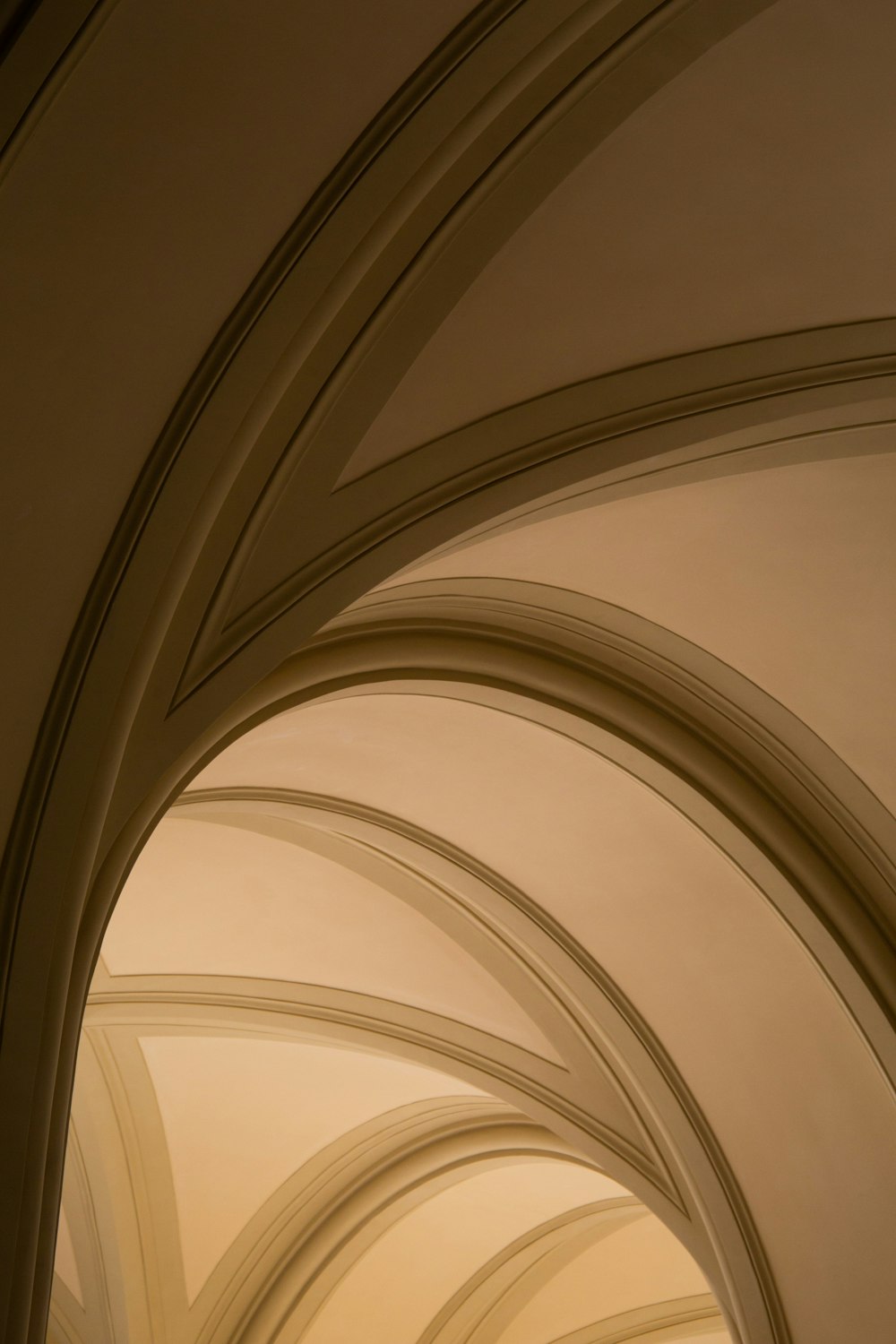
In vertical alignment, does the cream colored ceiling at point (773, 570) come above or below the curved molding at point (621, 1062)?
above

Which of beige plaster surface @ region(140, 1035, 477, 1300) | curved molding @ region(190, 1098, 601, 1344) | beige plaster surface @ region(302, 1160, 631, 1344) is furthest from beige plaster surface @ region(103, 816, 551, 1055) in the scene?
beige plaster surface @ region(302, 1160, 631, 1344)

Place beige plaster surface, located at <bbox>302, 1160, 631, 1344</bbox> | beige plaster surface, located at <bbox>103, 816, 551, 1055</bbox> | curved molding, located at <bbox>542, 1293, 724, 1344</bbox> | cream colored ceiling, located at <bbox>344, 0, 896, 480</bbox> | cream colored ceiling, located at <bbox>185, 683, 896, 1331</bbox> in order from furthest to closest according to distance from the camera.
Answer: curved molding, located at <bbox>542, 1293, 724, 1344</bbox> < beige plaster surface, located at <bbox>302, 1160, 631, 1344</bbox> < beige plaster surface, located at <bbox>103, 816, 551, 1055</bbox> < cream colored ceiling, located at <bbox>185, 683, 896, 1331</bbox> < cream colored ceiling, located at <bbox>344, 0, 896, 480</bbox>

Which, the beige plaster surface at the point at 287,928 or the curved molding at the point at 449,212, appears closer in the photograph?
the curved molding at the point at 449,212

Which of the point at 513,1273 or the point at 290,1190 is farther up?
the point at 290,1190

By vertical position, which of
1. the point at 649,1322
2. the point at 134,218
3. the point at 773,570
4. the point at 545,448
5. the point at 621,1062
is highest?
the point at 773,570

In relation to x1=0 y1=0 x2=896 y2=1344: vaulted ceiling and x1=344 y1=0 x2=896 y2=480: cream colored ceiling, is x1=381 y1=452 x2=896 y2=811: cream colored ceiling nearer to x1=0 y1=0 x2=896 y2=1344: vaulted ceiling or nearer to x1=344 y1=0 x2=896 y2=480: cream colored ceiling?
x1=0 y1=0 x2=896 y2=1344: vaulted ceiling

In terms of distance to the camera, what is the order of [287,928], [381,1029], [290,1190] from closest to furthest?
[287,928]
[381,1029]
[290,1190]

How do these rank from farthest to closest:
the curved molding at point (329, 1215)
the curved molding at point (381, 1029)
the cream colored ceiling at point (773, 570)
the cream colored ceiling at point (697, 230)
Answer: the curved molding at point (329, 1215) < the curved molding at point (381, 1029) < the cream colored ceiling at point (773, 570) < the cream colored ceiling at point (697, 230)

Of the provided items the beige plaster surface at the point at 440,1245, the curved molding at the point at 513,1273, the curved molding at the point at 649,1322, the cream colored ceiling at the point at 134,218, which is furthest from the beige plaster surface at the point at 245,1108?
the cream colored ceiling at the point at 134,218

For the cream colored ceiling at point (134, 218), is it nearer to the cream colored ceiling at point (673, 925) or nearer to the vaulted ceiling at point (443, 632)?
the vaulted ceiling at point (443, 632)

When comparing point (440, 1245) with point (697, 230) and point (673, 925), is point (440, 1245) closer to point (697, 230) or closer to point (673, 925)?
point (673, 925)

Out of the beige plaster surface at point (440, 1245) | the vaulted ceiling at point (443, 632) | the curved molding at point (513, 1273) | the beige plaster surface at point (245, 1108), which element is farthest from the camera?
the curved molding at point (513, 1273)

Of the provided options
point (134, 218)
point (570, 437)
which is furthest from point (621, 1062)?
point (134, 218)

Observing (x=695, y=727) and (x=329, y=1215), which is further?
(x=329, y=1215)
